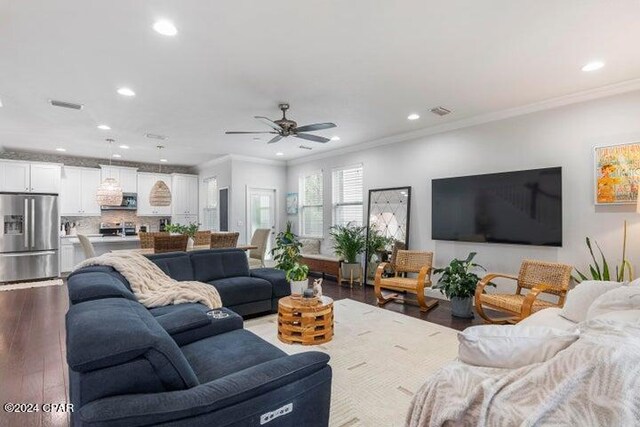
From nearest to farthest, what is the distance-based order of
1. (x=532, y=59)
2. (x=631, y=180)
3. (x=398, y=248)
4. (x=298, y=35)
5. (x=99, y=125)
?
(x=298, y=35)
(x=532, y=59)
(x=631, y=180)
(x=99, y=125)
(x=398, y=248)

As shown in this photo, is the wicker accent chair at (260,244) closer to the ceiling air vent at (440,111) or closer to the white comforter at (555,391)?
the ceiling air vent at (440,111)

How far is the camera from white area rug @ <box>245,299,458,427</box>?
2184 millimetres

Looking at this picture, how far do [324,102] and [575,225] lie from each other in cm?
336

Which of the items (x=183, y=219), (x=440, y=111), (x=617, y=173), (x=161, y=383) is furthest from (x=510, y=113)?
(x=183, y=219)

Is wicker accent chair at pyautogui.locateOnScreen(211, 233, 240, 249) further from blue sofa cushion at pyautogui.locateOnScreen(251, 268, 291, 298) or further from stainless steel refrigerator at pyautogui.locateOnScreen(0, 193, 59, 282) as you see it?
stainless steel refrigerator at pyautogui.locateOnScreen(0, 193, 59, 282)

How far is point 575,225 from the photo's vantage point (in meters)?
3.92

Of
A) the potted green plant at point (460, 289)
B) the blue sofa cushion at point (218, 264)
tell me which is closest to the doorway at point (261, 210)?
the blue sofa cushion at point (218, 264)

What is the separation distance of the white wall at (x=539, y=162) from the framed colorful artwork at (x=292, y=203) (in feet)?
8.89

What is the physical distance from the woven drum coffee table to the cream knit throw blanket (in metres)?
0.74

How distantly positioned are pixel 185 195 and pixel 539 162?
25.9ft

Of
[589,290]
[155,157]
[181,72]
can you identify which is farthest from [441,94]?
[155,157]

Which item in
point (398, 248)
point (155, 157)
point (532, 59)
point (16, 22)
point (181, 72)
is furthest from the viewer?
point (155, 157)

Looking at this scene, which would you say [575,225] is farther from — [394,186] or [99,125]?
[99,125]

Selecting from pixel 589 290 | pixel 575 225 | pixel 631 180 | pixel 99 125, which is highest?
pixel 99 125
